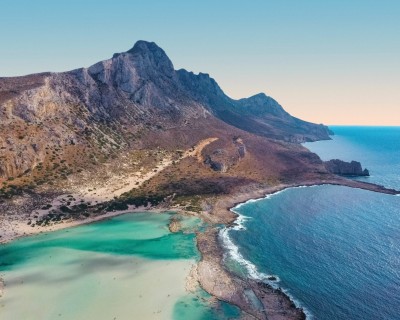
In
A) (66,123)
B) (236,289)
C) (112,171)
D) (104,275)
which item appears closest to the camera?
(236,289)

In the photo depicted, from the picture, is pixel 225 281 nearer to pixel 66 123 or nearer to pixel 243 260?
pixel 243 260

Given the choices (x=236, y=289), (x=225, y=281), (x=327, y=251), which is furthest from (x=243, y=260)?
(x=327, y=251)

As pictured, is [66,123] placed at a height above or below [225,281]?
above

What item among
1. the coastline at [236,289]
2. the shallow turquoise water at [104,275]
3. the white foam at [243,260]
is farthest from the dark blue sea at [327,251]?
the shallow turquoise water at [104,275]

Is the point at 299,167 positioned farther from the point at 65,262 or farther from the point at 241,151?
the point at 65,262

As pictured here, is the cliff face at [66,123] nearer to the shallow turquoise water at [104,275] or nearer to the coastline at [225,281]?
the coastline at [225,281]

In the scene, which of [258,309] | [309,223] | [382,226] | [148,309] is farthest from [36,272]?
[382,226]

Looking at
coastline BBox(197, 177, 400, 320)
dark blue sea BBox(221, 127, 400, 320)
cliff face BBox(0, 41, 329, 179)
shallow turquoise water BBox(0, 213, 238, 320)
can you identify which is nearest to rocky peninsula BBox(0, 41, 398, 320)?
coastline BBox(197, 177, 400, 320)
